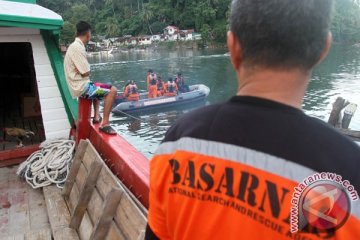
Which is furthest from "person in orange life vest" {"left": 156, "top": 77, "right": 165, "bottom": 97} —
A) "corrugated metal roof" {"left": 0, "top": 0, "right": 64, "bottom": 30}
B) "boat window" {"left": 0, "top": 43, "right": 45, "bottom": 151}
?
"corrugated metal roof" {"left": 0, "top": 0, "right": 64, "bottom": 30}

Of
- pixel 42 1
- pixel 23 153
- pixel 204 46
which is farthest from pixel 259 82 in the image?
pixel 42 1

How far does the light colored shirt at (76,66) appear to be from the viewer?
407 cm

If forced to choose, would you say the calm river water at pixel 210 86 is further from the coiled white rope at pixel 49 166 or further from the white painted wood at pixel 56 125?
the coiled white rope at pixel 49 166

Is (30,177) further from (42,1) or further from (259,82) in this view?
(42,1)

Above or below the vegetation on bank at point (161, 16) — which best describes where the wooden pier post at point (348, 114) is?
below

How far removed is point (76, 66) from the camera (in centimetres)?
411

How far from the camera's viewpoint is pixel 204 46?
2591 inches

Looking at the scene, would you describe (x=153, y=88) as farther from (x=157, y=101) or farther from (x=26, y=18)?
(x=26, y=18)

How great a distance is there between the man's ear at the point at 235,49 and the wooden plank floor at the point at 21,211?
9.28ft

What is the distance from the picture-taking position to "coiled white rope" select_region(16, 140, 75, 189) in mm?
4219

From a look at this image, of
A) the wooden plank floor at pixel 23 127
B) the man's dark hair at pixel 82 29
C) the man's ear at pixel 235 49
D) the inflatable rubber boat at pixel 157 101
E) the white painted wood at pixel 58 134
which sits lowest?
the inflatable rubber boat at pixel 157 101

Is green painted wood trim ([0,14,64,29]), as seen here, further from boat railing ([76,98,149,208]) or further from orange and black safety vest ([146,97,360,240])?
orange and black safety vest ([146,97,360,240])

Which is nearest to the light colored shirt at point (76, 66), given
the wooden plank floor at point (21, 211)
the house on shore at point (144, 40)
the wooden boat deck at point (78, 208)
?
the wooden boat deck at point (78, 208)

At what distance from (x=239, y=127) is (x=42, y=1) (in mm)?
78914
